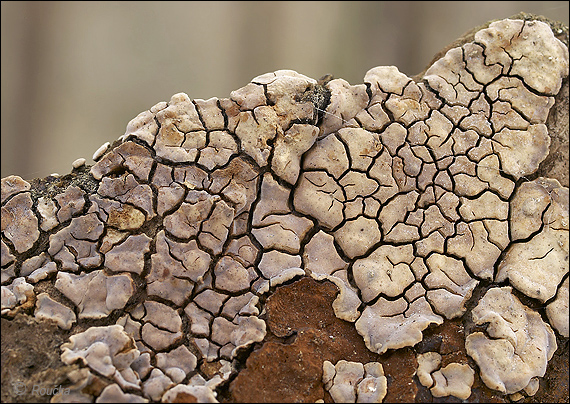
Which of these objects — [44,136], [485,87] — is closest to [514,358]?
[485,87]

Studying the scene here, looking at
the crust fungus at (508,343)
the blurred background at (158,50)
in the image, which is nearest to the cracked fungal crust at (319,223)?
the crust fungus at (508,343)

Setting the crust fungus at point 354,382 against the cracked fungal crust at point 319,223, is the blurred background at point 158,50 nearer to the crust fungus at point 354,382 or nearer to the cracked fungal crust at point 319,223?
the cracked fungal crust at point 319,223

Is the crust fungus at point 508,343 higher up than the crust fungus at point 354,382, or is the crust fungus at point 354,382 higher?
the crust fungus at point 508,343

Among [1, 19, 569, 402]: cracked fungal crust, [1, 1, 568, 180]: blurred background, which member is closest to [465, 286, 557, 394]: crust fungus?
[1, 19, 569, 402]: cracked fungal crust

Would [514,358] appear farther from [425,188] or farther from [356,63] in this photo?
[356,63]

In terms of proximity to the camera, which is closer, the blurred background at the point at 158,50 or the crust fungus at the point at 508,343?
the crust fungus at the point at 508,343

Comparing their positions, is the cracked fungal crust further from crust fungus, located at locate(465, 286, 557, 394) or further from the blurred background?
the blurred background
